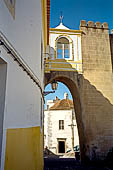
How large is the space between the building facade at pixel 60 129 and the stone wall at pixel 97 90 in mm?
11511

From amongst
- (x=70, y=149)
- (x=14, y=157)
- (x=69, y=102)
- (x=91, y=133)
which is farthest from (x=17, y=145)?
(x=69, y=102)

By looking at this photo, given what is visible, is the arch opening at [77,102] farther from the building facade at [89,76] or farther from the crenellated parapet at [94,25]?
the crenellated parapet at [94,25]

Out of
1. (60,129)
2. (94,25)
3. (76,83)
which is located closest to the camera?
(76,83)

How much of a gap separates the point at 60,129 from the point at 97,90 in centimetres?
1212

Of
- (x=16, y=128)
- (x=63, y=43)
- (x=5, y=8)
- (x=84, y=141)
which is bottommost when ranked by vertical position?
(x=84, y=141)

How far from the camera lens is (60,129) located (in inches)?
800

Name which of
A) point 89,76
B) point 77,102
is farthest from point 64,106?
point 89,76

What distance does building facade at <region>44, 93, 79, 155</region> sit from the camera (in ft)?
64.6

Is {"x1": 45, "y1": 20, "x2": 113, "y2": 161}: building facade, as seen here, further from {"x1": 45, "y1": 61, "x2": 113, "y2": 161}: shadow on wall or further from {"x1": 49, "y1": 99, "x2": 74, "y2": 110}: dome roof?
{"x1": 49, "y1": 99, "x2": 74, "y2": 110}: dome roof

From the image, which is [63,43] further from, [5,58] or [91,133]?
[5,58]

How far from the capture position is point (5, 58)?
6.36 feet

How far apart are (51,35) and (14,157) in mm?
8995

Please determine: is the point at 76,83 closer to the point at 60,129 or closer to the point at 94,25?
the point at 94,25

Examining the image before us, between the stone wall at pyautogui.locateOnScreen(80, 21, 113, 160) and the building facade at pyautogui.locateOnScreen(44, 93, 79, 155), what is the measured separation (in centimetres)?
1151
